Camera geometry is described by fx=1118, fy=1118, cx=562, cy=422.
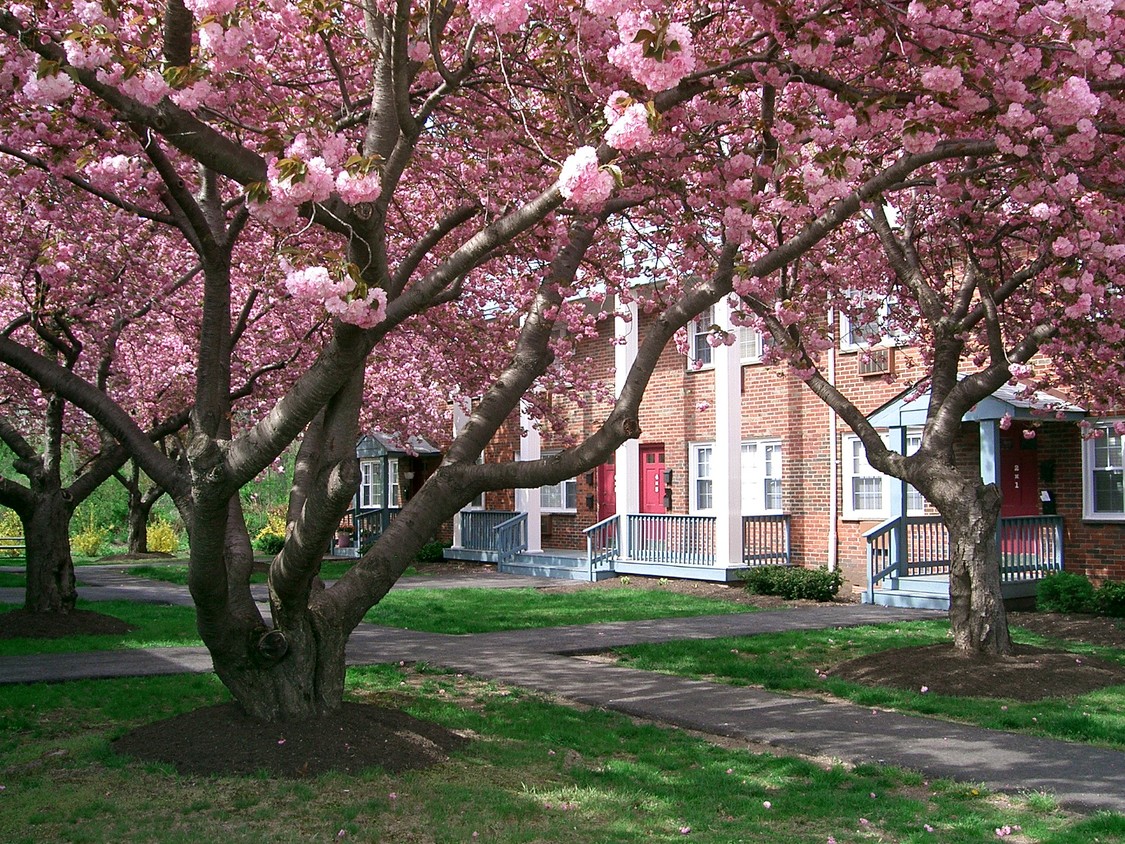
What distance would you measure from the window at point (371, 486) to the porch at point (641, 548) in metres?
8.33

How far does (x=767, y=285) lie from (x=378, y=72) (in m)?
6.03

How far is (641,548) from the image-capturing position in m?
22.7

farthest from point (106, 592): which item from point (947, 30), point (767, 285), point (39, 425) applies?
point (947, 30)

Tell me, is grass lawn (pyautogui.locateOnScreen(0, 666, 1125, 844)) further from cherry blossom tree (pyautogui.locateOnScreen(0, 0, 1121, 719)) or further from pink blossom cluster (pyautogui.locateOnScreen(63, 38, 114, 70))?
pink blossom cluster (pyautogui.locateOnScreen(63, 38, 114, 70))

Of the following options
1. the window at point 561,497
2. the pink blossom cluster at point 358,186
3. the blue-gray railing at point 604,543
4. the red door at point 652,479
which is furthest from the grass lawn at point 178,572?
the pink blossom cluster at point 358,186

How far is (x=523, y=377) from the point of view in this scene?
8.29 meters

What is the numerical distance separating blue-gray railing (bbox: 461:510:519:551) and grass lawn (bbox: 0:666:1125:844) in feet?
62.8

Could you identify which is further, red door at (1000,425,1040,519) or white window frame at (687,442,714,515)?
white window frame at (687,442,714,515)

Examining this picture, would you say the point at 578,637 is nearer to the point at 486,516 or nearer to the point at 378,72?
the point at 378,72

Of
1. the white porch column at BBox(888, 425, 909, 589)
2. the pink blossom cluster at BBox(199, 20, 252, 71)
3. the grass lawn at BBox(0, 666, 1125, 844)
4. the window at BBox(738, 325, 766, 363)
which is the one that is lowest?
the grass lawn at BBox(0, 666, 1125, 844)

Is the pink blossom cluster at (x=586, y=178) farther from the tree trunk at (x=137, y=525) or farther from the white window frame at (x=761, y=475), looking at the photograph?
the tree trunk at (x=137, y=525)

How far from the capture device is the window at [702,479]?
2330 cm

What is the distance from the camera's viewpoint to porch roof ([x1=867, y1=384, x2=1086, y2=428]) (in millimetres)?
15809

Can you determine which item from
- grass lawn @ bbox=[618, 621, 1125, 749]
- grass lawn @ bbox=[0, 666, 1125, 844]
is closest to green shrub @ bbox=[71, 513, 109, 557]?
grass lawn @ bbox=[618, 621, 1125, 749]
